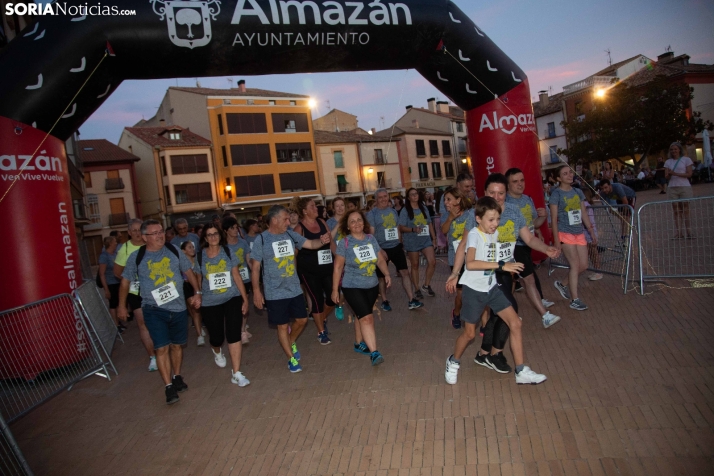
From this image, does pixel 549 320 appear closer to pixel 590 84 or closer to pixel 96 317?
pixel 96 317

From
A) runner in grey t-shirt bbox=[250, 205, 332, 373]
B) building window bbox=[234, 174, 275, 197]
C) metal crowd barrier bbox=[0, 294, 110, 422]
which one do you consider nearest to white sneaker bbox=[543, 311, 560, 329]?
runner in grey t-shirt bbox=[250, 205, 332, 373]

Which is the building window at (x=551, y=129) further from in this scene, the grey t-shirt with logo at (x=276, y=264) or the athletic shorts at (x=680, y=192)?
the grey t-shirt with logo at (x=276, y=264)

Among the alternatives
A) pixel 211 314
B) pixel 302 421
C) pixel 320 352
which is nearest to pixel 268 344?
pixel 320 352

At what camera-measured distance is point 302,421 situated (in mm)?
4484

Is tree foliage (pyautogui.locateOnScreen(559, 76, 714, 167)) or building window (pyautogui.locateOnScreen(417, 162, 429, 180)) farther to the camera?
building window (pyautogui.locateOnScreen(417, 162, 429, 180))

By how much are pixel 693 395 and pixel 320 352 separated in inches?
162

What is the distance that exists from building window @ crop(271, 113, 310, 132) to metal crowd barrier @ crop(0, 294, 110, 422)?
119 feet

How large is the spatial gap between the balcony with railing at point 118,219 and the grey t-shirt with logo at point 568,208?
38.7 meters

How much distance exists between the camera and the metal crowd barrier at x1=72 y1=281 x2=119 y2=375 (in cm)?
672

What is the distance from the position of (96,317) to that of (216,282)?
2.86 meters

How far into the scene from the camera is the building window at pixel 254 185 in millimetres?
39781

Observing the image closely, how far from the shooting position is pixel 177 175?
38719mm

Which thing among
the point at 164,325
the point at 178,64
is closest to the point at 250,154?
the point at 178,64

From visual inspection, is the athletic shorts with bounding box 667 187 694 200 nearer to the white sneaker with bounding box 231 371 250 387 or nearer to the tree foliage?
the white sneaker with bounding box 231 371 250 387
